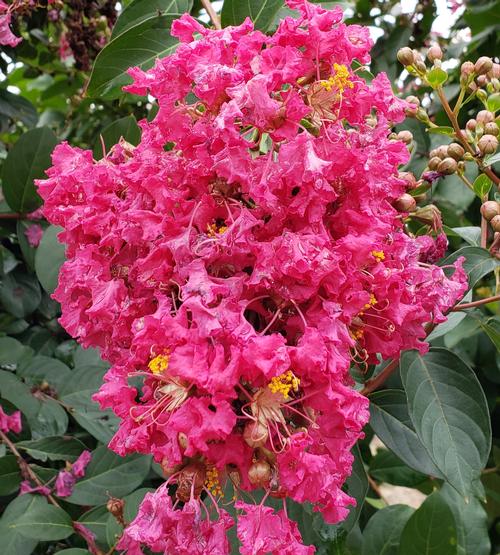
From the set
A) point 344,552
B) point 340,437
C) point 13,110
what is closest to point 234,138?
point 340,437

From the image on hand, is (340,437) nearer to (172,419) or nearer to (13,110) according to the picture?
(172,419)

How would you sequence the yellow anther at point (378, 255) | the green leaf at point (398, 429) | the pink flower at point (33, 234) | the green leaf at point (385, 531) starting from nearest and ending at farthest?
the yellow anther at point (378, 255)
the green leaf at point (398, 429)
the green leaf at point (385, 531)
the pink flower at point (33, 234)

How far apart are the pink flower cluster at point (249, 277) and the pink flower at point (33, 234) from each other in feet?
2.22

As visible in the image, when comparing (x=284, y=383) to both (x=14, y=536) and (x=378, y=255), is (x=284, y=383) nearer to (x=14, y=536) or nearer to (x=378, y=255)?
(x=378, y=255)

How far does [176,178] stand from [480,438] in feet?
1.78

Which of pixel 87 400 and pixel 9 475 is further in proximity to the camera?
pixel 87 400

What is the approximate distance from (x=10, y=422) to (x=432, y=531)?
79 centimetres

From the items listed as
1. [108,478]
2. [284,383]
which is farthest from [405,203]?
[108,478]

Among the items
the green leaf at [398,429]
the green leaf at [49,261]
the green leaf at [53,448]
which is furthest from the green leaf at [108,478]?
the green leaf at [398,429]

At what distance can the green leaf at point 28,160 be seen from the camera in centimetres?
144

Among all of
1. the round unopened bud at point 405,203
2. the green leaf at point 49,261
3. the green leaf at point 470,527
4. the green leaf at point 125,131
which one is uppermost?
the round unopened bud at point 405,203

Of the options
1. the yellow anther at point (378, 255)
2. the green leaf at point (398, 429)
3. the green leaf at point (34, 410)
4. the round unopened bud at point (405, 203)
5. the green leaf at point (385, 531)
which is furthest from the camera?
the green leaf at point (34, 410)

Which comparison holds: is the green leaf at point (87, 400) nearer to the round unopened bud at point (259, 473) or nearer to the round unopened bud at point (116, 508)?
the round unopened bud at point (116, 508)

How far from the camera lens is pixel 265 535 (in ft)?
2.46
